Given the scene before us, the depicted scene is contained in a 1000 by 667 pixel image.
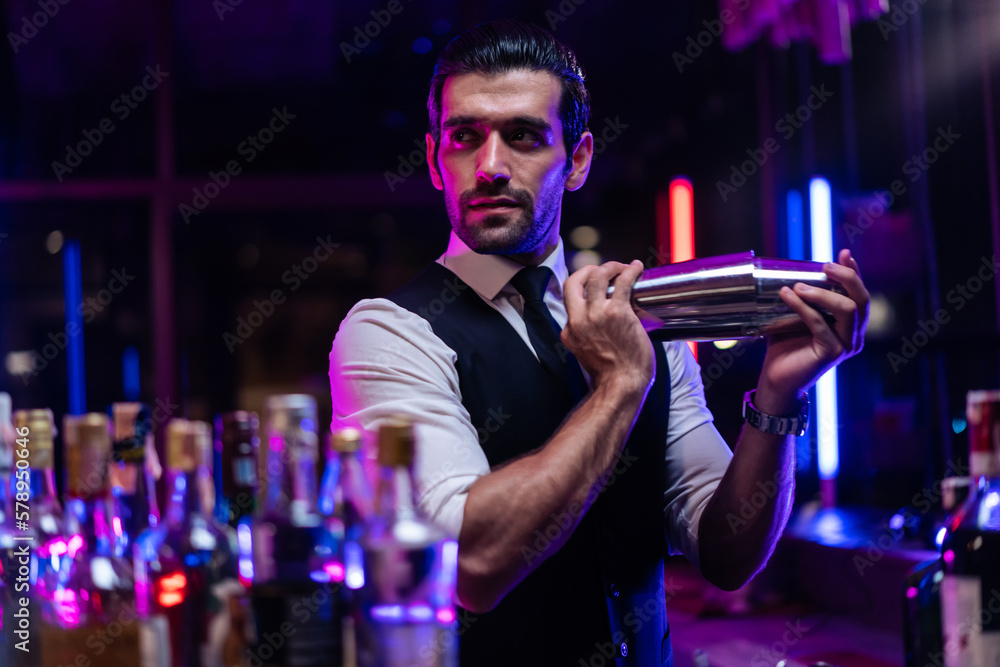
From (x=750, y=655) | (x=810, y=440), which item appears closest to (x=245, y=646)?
(x=750, y=655)

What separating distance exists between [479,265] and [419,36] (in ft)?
11.0

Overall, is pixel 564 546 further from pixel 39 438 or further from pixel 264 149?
pixel 264 149

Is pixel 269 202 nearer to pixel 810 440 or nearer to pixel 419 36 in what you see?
pixel 419 36

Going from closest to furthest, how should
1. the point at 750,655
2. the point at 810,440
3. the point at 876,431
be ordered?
1. the point at 750,655
2. the point at 876,431
3. the point at 810,440

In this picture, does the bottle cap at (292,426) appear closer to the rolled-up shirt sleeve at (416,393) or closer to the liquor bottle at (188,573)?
the liquor bottle at (188,573)

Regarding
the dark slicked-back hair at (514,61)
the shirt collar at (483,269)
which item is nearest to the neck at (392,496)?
the shirt collar at (483,269)

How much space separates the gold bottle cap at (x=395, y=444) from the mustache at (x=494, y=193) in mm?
674

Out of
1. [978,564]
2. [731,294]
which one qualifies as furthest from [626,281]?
[978,564]

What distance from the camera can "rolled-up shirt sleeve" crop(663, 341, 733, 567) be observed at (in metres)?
1.36

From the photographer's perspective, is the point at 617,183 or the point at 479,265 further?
the point at 617,183

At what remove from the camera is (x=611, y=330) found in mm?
1062

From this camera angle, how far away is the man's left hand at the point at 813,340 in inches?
38.0

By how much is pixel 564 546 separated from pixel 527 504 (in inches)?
10.9

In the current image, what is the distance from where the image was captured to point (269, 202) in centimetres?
438
